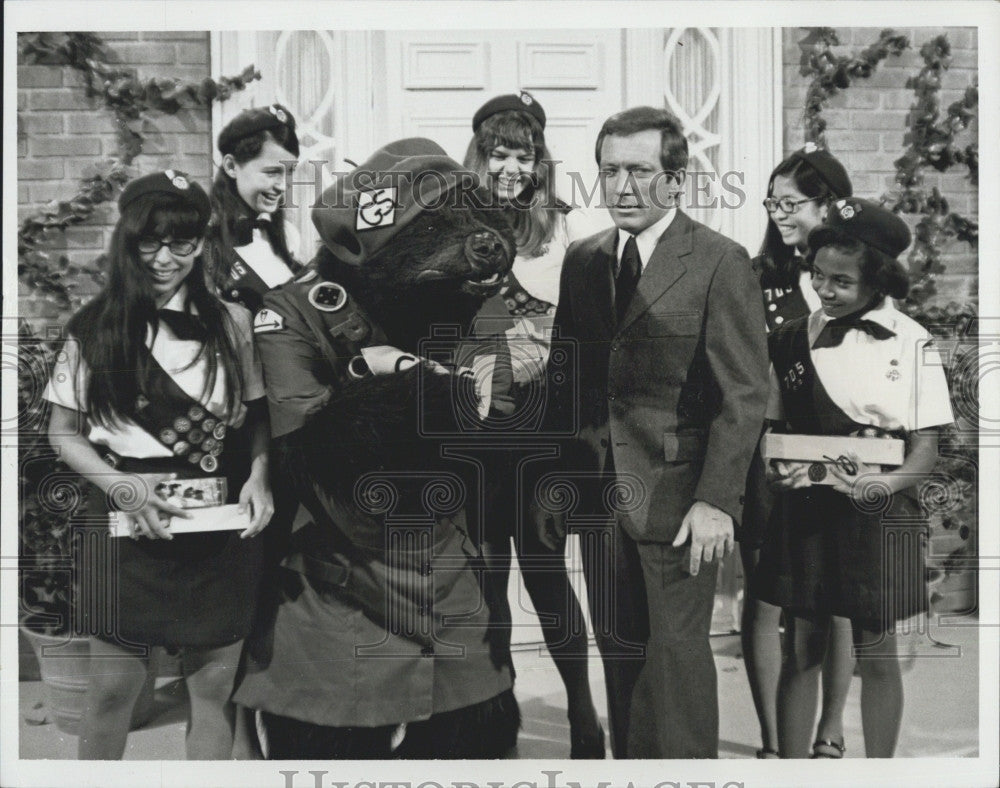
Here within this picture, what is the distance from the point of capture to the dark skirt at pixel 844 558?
12.7 ft

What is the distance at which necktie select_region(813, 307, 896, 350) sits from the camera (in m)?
3.86

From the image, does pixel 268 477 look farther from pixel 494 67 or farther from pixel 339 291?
pixel 494 67

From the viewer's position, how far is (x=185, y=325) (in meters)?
3.81

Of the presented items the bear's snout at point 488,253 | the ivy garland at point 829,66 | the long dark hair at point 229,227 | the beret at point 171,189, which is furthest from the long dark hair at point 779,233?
the beret at point 171,189

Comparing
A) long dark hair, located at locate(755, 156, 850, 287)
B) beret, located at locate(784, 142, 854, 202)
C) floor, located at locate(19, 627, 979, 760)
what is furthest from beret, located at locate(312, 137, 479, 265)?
floor, located at locate(19, 627, 979, 760)

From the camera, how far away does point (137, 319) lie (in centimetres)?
383

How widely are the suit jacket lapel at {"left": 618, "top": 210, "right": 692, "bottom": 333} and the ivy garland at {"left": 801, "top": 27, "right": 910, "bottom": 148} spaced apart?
0.56 metres

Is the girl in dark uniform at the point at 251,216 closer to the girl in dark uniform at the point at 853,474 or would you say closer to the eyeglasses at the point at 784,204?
the eyeglasses at the point at 784,204

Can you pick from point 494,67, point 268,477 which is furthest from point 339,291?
point 494,67

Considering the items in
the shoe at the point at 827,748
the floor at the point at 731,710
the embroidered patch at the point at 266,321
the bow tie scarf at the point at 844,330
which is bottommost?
the shoe at the point at 827,748

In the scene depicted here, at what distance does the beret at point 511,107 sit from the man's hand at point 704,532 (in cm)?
142

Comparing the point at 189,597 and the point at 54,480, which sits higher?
the point at 54,480

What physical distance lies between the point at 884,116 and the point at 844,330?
774 millimetres

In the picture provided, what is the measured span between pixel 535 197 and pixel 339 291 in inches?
29.2
